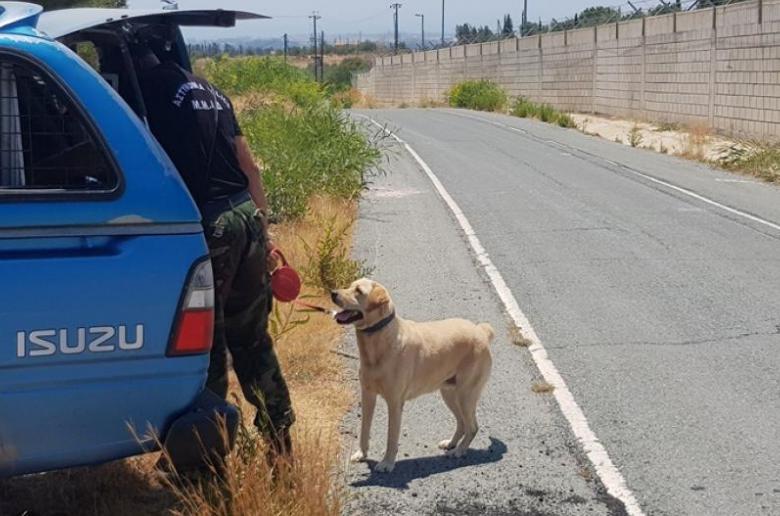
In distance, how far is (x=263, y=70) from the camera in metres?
35.3

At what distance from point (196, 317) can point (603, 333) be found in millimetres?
4960

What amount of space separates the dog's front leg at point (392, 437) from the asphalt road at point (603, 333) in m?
0.06

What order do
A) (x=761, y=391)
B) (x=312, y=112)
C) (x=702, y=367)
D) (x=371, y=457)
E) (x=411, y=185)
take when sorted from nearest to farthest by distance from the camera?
(x=371, y=457) → (x=761, y=391) → (x=702, y=367) → (x=312, y=112) → (x=411, y=185)

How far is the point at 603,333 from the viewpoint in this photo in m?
8.27

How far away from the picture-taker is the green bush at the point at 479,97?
46844 millimetres

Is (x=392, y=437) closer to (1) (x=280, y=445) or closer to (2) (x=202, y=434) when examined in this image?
(1) (x=280, y=445)

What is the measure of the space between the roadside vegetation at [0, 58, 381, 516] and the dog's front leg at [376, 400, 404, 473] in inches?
9.6

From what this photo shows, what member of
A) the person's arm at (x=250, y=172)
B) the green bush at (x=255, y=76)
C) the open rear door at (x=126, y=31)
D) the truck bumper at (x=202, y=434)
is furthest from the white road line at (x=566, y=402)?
the green bush at (x=255, y=76)

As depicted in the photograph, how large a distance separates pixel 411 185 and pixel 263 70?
727 inches

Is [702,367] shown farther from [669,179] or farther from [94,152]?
[669,179]

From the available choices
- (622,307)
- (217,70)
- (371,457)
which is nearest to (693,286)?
(622,307)

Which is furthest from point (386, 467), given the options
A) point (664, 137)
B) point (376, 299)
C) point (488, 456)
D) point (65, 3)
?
point (664, 137)

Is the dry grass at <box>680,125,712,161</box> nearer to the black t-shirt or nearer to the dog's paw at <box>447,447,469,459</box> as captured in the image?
the dog's paw at <box>447,447,469,459</box>

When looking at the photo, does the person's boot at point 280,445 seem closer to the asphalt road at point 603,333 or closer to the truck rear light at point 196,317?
the asphalt road at point 603,333
